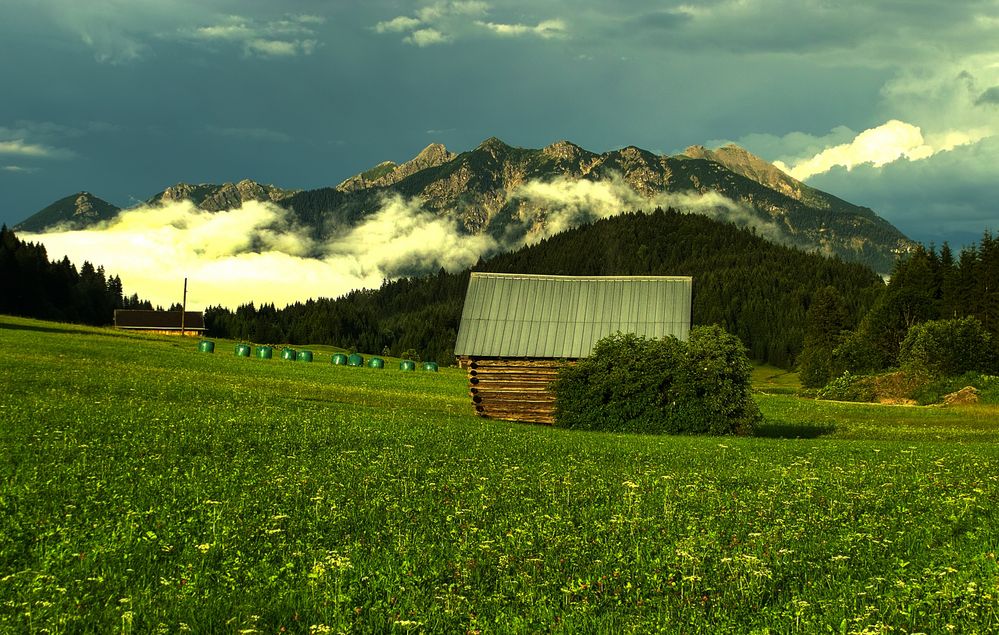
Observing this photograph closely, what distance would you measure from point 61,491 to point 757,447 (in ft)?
83.2

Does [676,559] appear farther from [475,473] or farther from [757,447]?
[757,447]

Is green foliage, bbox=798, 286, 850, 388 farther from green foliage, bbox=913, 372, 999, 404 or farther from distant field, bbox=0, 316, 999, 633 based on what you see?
distant field, bbox=0, 316, 999, 633

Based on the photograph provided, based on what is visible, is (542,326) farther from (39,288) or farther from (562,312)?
(39,288)

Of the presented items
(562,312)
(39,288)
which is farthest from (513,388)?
(39,288)

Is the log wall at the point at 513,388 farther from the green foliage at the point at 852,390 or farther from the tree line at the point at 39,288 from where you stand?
the tree line at the point at 39,288

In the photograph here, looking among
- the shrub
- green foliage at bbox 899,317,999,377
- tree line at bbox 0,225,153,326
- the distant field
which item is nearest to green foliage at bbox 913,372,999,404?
green foliage at bbox 899,317,999,377

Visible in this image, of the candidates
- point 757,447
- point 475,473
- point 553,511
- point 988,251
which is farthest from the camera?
point 988,251

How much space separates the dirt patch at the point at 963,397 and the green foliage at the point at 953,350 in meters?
14.3

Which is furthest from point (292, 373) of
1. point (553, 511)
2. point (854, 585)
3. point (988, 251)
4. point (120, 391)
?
point (988, 251)

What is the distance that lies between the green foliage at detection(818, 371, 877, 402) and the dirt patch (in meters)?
14.2

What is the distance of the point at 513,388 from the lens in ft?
161

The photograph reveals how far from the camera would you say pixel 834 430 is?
49188 mm

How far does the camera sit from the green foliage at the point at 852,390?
293ft

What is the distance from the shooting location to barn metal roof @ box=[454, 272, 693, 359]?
49062mm
